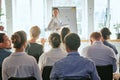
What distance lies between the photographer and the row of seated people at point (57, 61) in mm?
2486

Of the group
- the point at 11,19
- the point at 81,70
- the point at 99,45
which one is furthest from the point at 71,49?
the point at 11,19

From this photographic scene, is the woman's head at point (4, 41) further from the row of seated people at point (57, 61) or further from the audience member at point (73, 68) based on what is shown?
the audience member at point (73, 68)

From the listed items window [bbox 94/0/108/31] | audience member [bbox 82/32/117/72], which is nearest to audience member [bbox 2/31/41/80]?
audience member [bbox 82/32/117/72]

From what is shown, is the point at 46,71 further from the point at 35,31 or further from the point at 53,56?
the point at 35,31

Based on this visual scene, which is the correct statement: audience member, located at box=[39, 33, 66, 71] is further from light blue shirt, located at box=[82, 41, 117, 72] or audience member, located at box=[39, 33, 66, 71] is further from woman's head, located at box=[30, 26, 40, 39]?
woman's head, located at box=[30, 26, 40, 39]

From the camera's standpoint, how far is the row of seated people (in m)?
2.49

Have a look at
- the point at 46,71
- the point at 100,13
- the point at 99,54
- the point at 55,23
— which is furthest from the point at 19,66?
the point at 100,13

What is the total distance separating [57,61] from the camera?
2527mm

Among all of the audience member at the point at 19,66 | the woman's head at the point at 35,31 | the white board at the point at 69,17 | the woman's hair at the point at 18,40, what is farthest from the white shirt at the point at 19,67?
the white board at the point at 69,17

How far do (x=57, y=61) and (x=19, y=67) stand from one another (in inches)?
22.6

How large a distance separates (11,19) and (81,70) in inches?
213

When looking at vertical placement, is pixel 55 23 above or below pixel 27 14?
below

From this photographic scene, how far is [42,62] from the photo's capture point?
3.69 m

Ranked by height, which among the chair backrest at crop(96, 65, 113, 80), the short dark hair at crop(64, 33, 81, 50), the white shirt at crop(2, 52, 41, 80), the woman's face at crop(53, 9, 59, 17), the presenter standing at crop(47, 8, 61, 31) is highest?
the woman's face at crop(53, 9, 59, 17)
